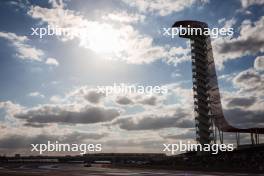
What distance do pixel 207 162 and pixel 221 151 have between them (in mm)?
12210

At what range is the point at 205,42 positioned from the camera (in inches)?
5032

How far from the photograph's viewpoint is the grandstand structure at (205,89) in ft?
380

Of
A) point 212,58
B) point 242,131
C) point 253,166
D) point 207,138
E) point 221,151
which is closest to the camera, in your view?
point 253,166

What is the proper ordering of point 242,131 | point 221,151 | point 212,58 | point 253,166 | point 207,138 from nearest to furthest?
point 253,166 < point 242,131 < point 221,151 < point 207,138 < point 212,58

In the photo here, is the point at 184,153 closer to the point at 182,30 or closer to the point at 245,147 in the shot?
the point at 245,147

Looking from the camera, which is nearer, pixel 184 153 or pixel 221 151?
pixel 221 151

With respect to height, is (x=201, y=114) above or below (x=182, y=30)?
below

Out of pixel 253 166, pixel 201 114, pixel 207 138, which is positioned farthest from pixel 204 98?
pixel 253 166

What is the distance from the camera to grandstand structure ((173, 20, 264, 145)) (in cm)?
11588

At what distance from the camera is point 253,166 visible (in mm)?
77938

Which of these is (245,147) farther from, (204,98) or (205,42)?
(205,42)

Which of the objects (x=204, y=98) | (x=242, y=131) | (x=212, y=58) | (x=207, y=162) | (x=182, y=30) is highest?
(x=182, y=30)

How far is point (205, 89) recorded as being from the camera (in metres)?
121

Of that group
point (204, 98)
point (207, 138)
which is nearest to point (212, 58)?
point (204, 98)
